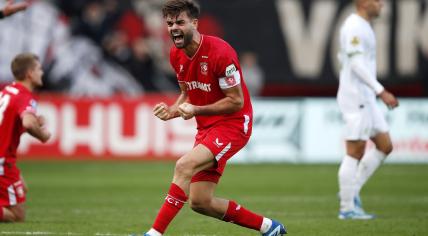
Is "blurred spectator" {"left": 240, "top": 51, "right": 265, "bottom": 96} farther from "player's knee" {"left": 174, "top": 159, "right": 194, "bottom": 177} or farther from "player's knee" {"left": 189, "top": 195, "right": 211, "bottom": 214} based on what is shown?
"player's knee" {"left": 174, "top": 159, "right": 194, "bottom": 177}

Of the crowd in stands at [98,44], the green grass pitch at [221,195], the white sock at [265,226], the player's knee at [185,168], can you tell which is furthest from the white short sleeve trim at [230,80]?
the crowd in stands at [98,44]

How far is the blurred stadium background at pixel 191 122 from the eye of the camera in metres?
14.3

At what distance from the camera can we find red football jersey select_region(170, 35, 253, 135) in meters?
7.90

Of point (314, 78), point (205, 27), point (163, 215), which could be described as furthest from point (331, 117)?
point (163, 215)

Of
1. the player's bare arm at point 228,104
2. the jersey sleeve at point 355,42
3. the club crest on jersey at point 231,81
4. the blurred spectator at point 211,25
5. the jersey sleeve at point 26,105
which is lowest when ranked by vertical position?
the jersey sleeve at point 26,105

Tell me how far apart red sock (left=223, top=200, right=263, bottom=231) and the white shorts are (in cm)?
263

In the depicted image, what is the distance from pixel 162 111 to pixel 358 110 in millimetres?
3497

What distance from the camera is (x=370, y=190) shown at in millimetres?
14023

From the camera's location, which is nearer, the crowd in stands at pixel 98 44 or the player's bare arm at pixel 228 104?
the player's bare arm at pixel 228 104

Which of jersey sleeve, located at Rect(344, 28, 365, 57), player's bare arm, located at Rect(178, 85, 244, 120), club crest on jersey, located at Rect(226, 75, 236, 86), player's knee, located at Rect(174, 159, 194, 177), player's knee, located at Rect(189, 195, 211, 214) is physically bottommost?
player's knee, located at Rect(189, 195, 211, 214)

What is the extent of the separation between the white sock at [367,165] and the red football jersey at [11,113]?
12.5 feet

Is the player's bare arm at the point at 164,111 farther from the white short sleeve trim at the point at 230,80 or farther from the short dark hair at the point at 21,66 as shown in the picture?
the short dark hair at the point at 21,66

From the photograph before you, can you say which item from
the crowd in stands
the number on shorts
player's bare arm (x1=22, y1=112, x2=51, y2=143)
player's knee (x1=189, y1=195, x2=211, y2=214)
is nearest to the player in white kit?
player's knee (x1=189, y1=195, x2=211, y2=214)

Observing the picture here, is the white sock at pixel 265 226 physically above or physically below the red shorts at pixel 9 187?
below
